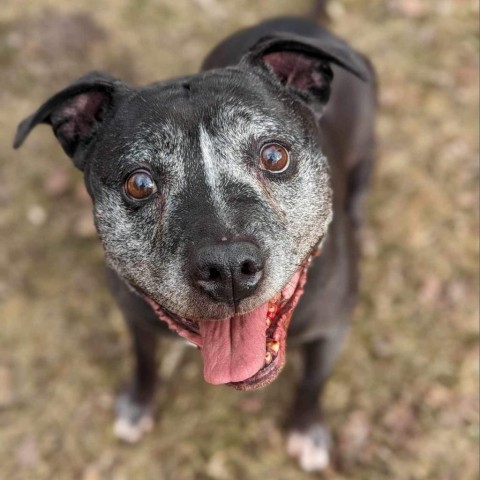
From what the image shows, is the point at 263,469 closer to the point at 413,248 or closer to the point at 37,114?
the point at 413,248

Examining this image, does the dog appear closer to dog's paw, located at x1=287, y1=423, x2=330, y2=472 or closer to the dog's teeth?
the dog's teeth

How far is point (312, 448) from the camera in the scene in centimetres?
439

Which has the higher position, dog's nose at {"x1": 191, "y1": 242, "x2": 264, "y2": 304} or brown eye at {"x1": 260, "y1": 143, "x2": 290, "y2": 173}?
brown eye at {"x1": 260, "y1": 143, "x2": 290, "y2": 173}

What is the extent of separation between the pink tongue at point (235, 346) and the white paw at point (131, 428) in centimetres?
157

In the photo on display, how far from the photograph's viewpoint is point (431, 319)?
16.3 feet

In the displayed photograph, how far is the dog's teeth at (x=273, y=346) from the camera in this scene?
3.20 meters

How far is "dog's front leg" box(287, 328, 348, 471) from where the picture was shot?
13.7 ft

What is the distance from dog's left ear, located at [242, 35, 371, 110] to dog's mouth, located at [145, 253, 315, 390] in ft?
3.15

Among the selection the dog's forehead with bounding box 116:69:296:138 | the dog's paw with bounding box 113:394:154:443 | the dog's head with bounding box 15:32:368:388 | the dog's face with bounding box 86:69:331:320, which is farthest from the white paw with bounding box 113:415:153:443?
the dog's forehead with bounding box 116:69:296:138

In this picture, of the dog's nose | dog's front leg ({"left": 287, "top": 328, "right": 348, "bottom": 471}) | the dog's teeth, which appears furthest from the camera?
dog's front leg ({"left": 287, "top": 328, "right": 348, "bottom": 471})

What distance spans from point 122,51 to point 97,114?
10.3 ft

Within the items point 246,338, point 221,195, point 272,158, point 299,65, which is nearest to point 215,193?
point 221,195

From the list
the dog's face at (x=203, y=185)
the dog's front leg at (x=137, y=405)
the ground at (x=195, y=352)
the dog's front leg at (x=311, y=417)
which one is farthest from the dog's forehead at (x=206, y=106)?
the ground at (x=195, y=352)

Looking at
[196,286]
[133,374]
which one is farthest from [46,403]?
[196,286]
